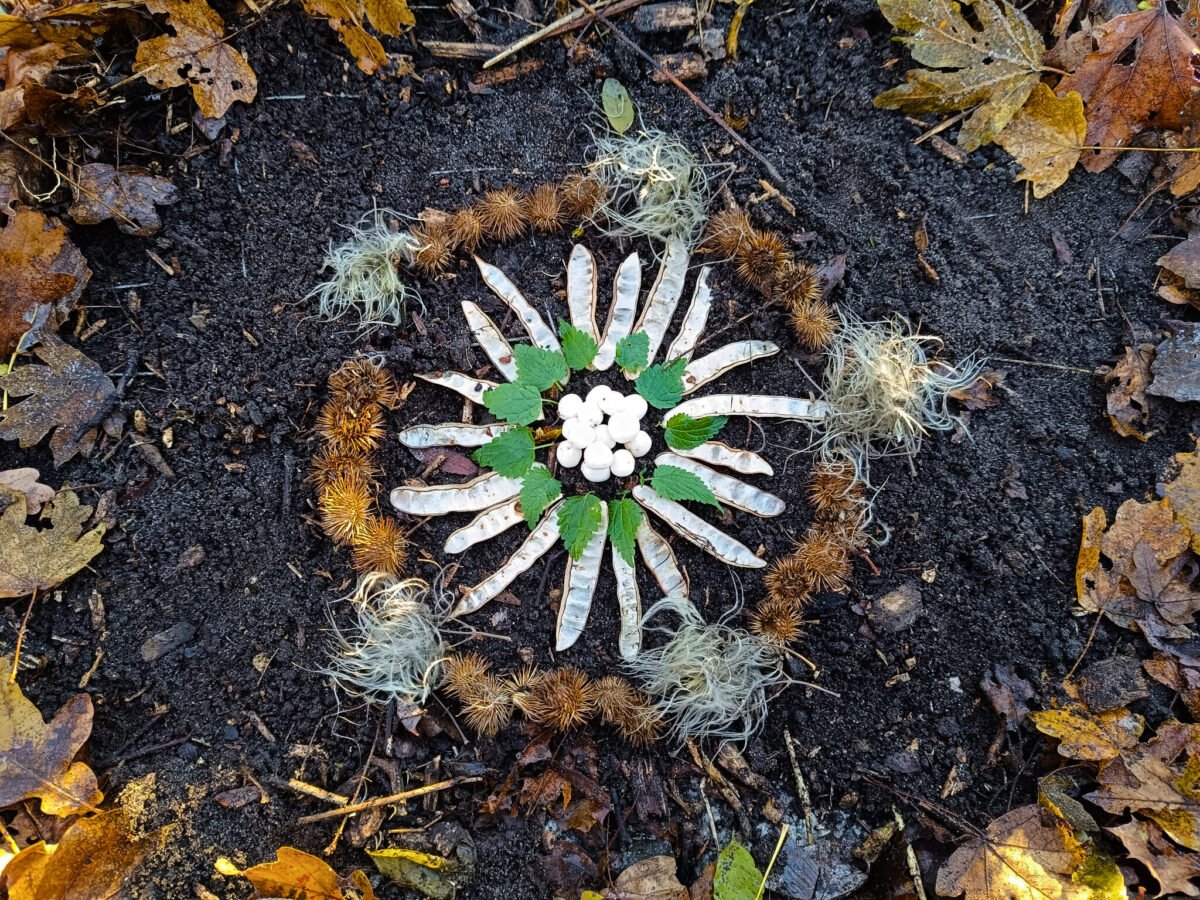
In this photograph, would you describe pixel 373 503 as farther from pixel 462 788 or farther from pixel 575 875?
pixel 575 875

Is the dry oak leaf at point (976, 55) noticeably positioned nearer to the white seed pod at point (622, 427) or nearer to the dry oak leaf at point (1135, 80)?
the dry oak leaf at point (1135, 80)

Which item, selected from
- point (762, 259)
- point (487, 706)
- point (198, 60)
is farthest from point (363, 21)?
point (487, 706)

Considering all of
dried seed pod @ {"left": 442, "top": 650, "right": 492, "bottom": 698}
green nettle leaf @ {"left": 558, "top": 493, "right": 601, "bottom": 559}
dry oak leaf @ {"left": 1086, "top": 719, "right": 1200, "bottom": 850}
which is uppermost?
green nettle leaf @ {"left": 558, "top": 493, "right": 601, "bottom": 559}

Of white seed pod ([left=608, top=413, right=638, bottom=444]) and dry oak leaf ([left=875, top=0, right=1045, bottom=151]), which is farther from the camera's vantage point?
dry oak leaf ([left=875, top=0, right=1045, bottom=151])

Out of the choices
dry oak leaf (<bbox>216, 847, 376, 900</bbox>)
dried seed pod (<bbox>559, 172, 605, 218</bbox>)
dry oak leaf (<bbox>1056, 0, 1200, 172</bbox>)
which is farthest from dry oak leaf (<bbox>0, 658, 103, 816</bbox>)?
dry oak leaf (<bbox>1056, 0, 1200, 172</bbox>)

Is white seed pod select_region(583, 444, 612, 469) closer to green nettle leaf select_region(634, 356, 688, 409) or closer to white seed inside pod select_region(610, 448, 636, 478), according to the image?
white seed inside pod select_region(610, 448, 636, 478)

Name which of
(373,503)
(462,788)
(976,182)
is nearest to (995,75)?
(976,182)
